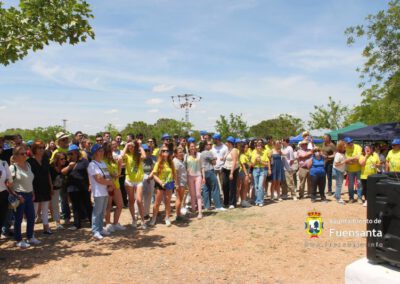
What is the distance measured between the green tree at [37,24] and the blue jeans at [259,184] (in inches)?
214

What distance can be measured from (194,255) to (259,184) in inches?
162

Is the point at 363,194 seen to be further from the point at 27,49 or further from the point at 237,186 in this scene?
the point at 27,49

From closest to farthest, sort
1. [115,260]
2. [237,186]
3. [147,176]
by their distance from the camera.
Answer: [115,260] → [147,176] → [237,186]

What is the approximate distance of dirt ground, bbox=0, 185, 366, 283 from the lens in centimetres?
445

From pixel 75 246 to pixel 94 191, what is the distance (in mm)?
934

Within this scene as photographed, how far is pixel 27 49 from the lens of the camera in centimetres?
545

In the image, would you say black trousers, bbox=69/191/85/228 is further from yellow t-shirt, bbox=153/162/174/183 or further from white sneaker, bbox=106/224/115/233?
yellow t-shirt, bbox=153/162/174/183

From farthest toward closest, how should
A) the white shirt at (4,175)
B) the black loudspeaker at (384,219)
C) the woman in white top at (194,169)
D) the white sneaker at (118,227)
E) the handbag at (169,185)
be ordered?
the woman in white top at (194,169) → the handbag at (169,185) → the white sneaker at (118,227) → the white shirt at (4,175) → the black loudspeaker at (384,219)

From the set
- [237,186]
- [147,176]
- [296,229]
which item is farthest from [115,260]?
[237,186]

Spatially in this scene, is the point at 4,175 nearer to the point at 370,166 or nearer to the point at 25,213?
the point at 25,213

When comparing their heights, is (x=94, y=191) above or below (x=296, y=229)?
above

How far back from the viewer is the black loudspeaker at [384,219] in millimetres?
2344

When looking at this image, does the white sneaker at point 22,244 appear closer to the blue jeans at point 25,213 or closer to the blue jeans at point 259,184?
the blue jeans at point 25,213

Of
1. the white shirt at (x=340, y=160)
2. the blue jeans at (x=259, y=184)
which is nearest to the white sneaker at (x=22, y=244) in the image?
the blue jeans at (x=259, y=184)
